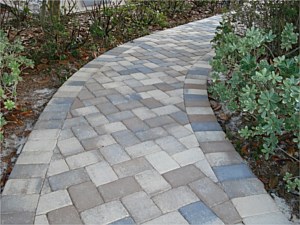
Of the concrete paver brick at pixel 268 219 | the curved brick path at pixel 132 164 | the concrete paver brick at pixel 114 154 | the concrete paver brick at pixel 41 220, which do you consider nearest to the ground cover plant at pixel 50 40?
the curved brick path at pixel 132 164

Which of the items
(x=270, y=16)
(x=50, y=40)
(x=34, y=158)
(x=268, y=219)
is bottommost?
(x=268, y=219)

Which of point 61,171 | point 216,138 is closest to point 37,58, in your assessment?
point 61,171

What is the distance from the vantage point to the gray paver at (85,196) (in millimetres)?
1667

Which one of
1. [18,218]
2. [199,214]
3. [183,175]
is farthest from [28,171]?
[199,214]

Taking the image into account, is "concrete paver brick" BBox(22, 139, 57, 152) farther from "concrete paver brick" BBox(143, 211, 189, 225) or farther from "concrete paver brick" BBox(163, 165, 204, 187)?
"concrete paver brick" BBox(143, 211, 189, 225)

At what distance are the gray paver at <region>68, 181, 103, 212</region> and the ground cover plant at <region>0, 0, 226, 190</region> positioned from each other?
43cm

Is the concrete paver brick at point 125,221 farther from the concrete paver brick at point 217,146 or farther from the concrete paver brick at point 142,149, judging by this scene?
the concrete paver brick at point 217,146

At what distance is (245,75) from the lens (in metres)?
2.18

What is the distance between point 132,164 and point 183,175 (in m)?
0.31

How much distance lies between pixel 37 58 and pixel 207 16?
4293 mm

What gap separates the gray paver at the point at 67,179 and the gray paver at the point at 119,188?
14 cm

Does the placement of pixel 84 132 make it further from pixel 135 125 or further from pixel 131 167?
pixel 131 167

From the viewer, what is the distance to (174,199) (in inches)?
67.7

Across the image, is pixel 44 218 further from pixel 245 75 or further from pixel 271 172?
pixel 245 75
